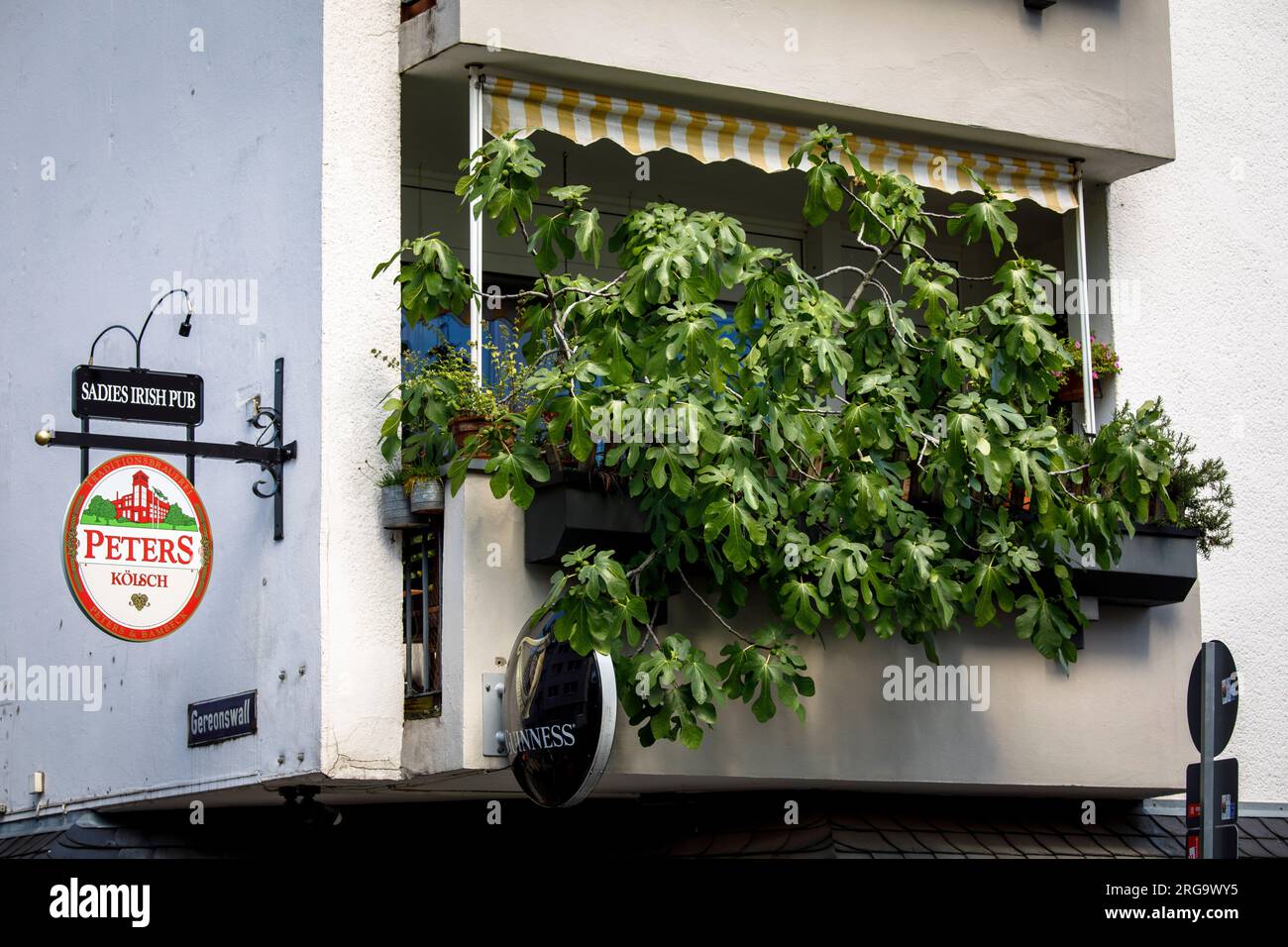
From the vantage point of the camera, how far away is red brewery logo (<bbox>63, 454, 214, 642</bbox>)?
9688mm

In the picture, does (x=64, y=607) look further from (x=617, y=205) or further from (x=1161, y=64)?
(x=1161, y=64)

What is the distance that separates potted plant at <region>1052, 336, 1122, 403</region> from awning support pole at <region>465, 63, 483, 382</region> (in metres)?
3.87

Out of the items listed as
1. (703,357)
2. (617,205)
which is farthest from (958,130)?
(703,357)

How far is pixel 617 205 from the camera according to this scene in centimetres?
Answer: 1356

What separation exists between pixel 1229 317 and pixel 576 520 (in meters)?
5.53

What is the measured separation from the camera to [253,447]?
1046cm

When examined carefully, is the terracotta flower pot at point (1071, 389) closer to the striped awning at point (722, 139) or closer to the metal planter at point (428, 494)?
the striped awning at point (722, 139)

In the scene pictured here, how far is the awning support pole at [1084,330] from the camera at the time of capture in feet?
40.4

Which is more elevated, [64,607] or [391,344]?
[391,344]

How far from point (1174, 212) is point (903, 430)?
4041 millimetres
